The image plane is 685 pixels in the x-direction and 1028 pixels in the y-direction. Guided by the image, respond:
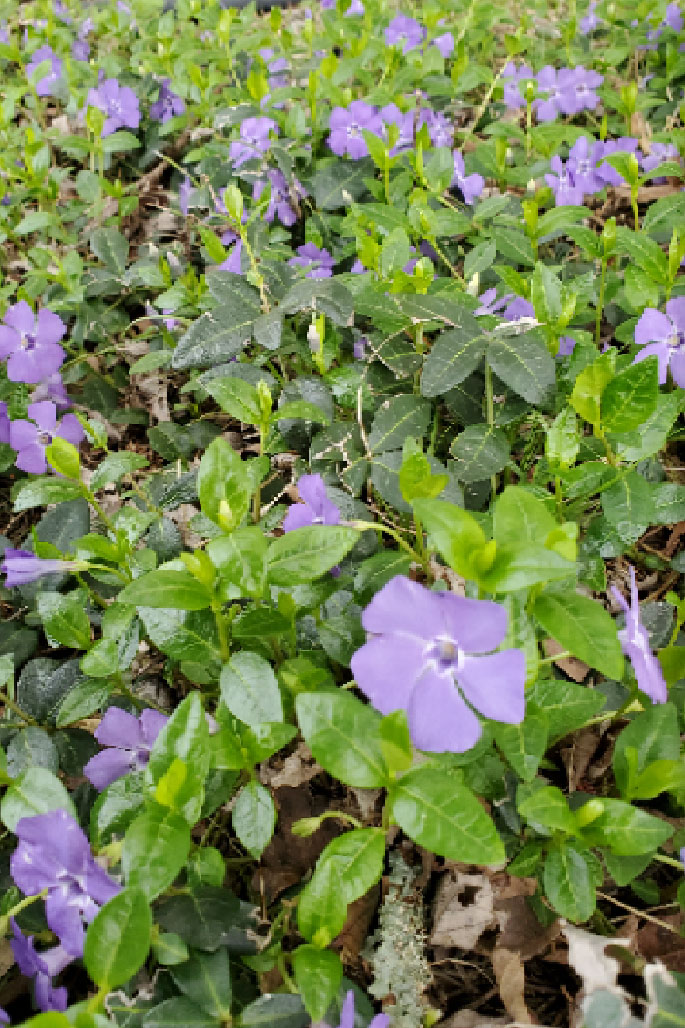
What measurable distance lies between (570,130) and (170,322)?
152 centimetres

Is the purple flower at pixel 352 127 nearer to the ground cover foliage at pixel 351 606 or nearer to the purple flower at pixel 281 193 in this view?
the ground cover foliage at pixel 351 606

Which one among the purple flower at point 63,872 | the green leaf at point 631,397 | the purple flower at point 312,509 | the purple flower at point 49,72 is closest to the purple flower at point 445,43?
the purple flower at point 49,72

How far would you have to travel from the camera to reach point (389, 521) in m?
1.87

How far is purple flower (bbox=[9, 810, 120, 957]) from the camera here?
1.16 m

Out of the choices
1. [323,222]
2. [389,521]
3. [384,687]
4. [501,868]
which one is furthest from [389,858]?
[323,222]

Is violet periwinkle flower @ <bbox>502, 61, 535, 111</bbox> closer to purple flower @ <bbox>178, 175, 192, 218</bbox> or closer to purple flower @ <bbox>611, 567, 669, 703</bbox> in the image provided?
purple flower @ <bbox>178, 175, 192, 218</bbox>

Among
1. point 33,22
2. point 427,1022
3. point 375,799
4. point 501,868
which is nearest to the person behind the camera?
point 427,1022

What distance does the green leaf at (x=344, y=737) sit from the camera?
113 cm

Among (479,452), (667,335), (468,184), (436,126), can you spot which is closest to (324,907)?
(479,452)

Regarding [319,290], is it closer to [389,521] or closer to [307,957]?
[389,521]

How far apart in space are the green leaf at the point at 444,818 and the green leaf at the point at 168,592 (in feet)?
1.46

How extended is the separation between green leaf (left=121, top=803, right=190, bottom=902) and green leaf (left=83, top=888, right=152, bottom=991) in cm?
5

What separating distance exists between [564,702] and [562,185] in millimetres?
1915

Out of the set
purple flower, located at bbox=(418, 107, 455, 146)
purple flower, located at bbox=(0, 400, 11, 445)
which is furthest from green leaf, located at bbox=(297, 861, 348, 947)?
purple flower, located at bbox=(418, 107, 455, 146)
